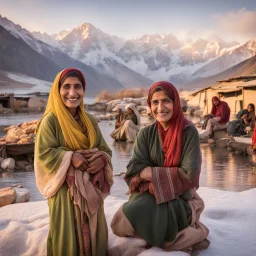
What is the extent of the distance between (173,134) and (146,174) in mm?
367

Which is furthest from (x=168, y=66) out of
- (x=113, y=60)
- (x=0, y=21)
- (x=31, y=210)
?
(x=31, y=210)

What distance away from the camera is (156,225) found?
2.60 m

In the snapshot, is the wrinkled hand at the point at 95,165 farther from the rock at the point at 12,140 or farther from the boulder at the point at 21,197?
the rock at the point at 12,140

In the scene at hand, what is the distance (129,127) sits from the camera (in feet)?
34.2

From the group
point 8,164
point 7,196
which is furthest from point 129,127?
point 7,196

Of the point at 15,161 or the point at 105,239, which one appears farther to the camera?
the point at 15,161

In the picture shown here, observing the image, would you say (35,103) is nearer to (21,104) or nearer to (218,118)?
(21,104)

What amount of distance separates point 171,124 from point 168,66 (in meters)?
191

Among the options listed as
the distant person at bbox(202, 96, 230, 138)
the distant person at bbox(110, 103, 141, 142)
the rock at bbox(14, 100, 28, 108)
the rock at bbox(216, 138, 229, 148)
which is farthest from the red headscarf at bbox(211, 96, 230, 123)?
the rock at bbox(14, 100, 28, 108)

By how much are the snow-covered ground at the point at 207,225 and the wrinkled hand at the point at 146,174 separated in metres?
0.51

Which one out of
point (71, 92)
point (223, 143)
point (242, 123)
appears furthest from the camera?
point (223, 143)

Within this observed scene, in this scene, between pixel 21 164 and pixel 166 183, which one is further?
pixel 21 164

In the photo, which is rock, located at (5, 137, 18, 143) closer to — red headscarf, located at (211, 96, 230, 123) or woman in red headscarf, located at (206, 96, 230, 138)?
woman in red headscarf, located at (206, 96, 230, 138)

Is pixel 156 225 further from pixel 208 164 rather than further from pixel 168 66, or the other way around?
pixel 168 66
